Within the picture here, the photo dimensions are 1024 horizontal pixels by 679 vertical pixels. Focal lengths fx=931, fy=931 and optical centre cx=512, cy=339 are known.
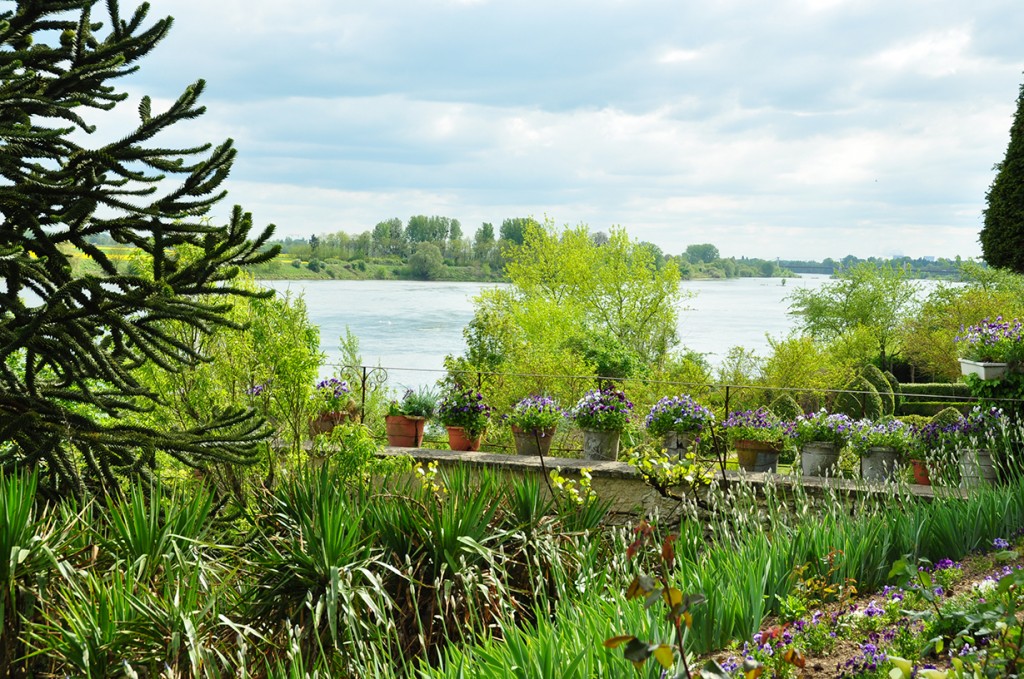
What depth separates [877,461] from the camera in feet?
25.8

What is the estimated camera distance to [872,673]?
314cm

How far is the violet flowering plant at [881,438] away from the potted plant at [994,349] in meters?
0.85

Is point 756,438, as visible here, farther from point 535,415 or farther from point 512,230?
point 512,230

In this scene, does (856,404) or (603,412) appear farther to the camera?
(856,404)

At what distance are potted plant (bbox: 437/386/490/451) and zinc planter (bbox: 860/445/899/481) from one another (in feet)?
11.4

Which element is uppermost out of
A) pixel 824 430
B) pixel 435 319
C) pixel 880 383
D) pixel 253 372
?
pixel 253 372

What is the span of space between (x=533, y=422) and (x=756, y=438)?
6.60ft

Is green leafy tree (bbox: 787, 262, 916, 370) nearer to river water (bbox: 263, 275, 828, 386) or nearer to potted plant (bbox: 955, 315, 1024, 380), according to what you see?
river water (bbox: 263, 275, 828, 386)

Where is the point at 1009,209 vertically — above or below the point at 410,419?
above

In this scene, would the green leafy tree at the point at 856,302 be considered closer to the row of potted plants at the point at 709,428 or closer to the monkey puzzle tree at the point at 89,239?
the row of potted plants at the point at 709,428

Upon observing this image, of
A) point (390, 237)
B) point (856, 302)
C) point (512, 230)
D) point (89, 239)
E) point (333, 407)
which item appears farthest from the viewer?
point (856, 302)

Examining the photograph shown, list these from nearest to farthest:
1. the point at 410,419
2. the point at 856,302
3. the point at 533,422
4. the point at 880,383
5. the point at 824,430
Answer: the point at 824,430 → the point at 533,422 → the point at 410,419 → the point at 880,383 → the point at 856,302

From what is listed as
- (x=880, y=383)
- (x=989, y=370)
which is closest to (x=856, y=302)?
(x=880, y=383)

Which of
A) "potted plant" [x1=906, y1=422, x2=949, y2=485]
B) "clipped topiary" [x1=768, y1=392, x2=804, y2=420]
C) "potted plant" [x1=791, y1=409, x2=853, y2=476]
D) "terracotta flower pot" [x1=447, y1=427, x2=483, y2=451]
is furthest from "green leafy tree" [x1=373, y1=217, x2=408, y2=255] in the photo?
"potted plant" [x1=906, y1=422, x2=949, y2=485]
